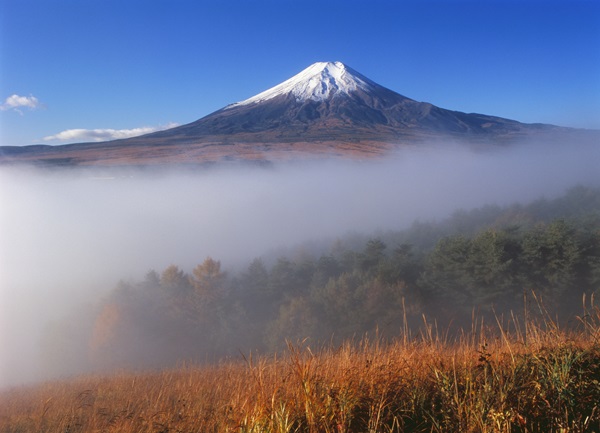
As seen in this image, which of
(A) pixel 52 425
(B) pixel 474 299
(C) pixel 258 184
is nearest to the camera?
(A) pixel 52 425

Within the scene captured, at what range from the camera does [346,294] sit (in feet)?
86.8

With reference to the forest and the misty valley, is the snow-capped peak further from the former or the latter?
the forest

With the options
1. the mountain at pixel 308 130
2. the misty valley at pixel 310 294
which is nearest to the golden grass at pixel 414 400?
the misty valley at pixel 310 294

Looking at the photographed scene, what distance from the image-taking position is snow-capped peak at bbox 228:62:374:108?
7894 centimetres

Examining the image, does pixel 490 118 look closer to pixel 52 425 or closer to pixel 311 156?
pixel 311 156

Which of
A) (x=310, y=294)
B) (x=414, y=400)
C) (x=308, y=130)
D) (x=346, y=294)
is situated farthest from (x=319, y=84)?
(x=414, y=400)

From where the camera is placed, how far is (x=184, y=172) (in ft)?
175

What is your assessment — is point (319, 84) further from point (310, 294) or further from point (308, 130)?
point (310, 294)

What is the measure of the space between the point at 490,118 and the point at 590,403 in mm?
83260

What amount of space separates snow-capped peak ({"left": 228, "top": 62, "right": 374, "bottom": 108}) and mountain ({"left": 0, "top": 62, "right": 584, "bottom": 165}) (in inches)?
7.1

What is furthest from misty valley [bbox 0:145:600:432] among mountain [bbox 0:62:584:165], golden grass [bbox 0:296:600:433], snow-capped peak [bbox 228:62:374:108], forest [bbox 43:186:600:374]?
snow-capped peak [bbox 228:62:374:108]

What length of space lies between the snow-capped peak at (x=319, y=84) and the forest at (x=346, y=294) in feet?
149

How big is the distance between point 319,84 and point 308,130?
24.9 meters

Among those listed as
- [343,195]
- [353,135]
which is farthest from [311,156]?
[343,195]
